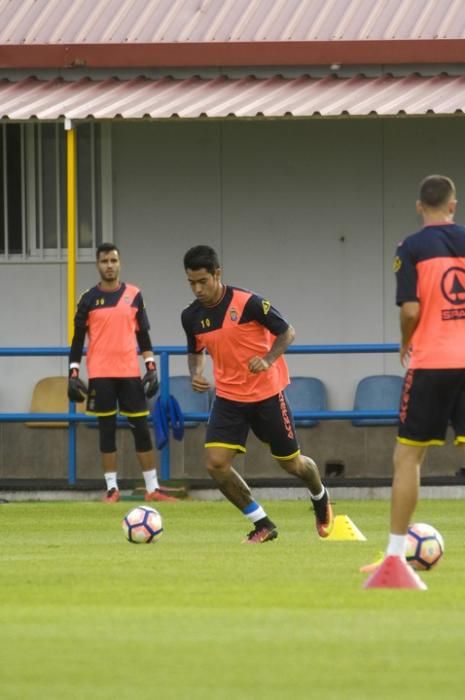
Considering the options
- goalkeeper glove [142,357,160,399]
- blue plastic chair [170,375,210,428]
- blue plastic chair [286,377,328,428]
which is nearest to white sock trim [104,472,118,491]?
goalkeeper glove [142,357,160,399]

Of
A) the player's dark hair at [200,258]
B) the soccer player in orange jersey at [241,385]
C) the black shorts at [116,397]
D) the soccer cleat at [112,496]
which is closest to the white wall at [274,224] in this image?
the black shorts at [116,397]

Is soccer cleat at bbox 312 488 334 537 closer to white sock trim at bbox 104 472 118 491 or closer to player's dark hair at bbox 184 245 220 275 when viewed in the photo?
player's dark hair at bbox 184 245 220 275

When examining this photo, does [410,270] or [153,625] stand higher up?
[410,270]

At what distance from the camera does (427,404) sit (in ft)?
32.2

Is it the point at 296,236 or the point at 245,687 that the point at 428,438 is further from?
the point at 296,236

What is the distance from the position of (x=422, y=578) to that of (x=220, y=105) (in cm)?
913

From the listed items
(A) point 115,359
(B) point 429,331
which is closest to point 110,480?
(A) point 115,359

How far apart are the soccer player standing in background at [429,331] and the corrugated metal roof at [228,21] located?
10548 millimetres

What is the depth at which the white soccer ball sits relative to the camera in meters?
13.4

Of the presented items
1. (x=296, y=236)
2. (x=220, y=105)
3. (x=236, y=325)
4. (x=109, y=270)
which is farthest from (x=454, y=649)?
(x=296, y=236)

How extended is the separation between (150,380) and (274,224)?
3.14 meters

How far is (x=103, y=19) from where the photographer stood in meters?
21.2

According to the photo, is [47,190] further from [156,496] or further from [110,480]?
[156,496]

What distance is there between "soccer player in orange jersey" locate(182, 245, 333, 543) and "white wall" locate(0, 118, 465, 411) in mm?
6957
